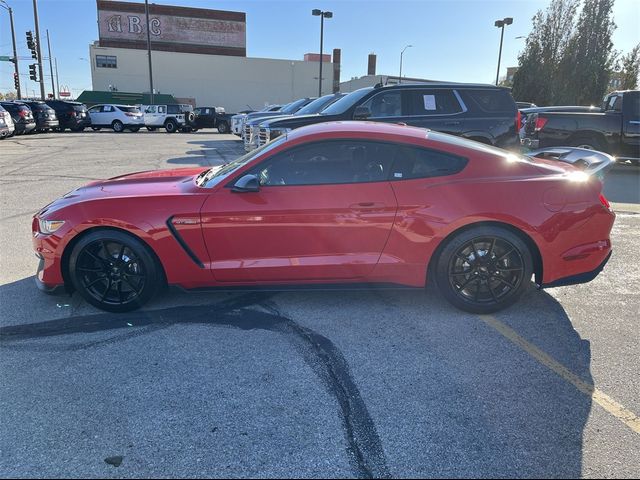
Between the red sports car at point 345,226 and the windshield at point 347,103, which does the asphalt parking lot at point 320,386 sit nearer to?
the red sports car at point 345,226

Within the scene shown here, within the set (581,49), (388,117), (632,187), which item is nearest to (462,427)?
(388,117)

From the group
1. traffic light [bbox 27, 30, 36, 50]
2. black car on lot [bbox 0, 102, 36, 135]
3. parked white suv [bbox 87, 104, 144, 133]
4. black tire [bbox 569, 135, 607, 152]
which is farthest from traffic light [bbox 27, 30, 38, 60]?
black tire [bbox 569, 135, 607, 152]

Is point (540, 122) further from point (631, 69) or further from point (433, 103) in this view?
point (631, 69)

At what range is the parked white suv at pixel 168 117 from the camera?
31156 millimetres

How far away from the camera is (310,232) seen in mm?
3686

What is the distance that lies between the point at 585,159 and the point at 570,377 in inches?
91.1

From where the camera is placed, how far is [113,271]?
3777mm

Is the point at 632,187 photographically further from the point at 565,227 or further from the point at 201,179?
the point at 201,179

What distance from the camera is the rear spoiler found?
4055 millimetres

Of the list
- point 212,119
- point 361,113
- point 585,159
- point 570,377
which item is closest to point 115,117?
point 212,119

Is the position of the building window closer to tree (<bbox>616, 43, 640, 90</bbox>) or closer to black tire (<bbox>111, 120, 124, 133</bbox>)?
black tire (<bbox>111, 120, 124, 133</bbox>)

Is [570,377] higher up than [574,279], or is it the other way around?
[574,279]

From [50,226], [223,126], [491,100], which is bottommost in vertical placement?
[50,226]

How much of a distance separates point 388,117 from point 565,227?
5.10 meters
